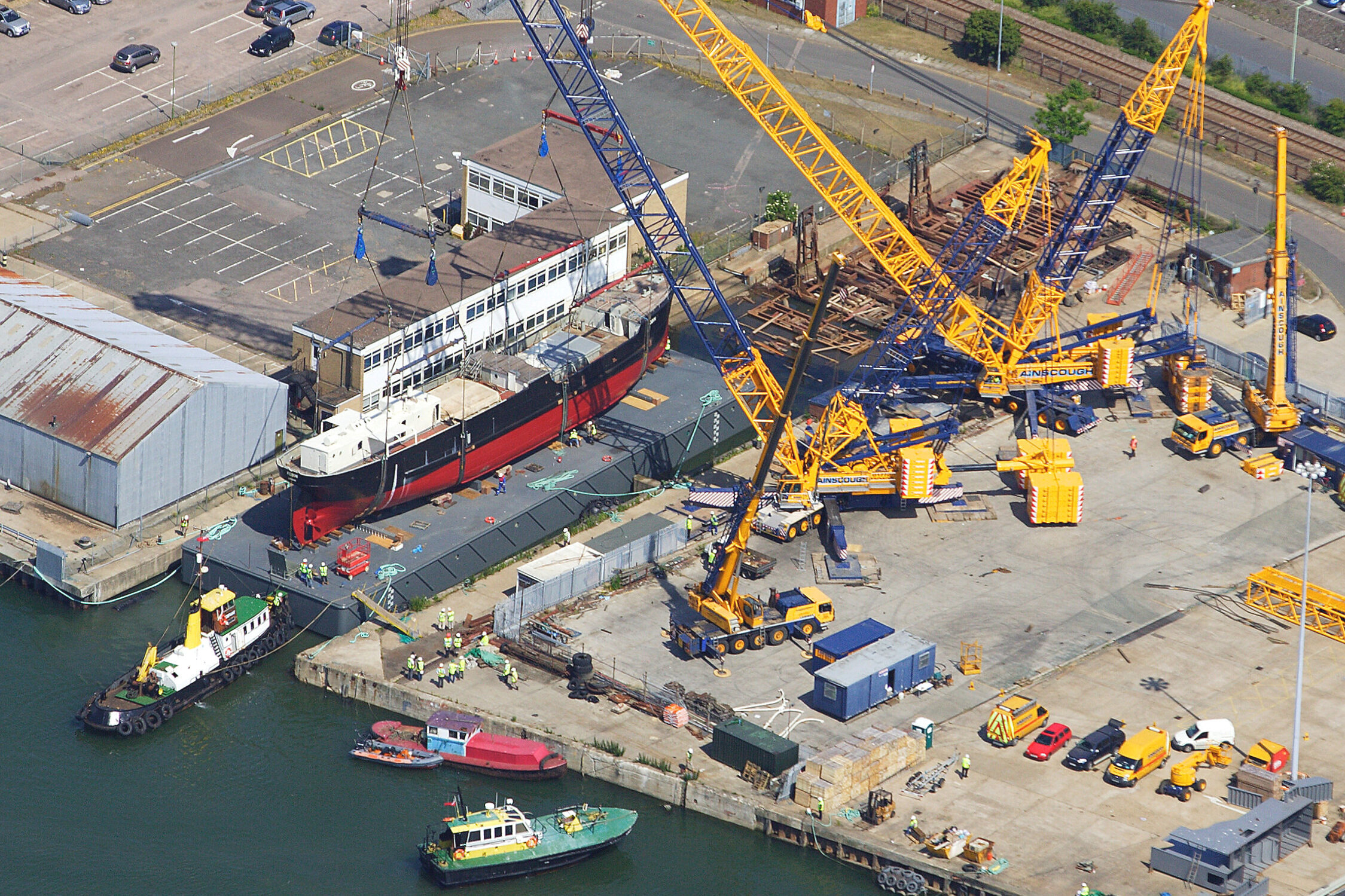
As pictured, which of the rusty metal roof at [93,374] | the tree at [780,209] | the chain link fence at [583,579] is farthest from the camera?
the tree at [780,209]

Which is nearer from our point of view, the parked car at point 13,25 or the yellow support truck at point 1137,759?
the yellow support truck at point 1137,759

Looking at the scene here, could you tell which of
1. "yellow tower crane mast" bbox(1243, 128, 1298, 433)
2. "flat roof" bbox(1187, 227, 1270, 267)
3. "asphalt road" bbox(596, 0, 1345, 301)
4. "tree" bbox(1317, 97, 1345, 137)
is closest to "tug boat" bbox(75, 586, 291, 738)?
"yellow tower crane mast" bbox(1243, 128, 1298, 433)

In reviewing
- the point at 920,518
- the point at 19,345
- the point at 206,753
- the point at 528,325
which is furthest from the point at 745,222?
the point at 206,753

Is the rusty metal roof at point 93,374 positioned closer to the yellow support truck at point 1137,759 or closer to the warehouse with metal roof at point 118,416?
the warehouse with metal roof at point 118,416

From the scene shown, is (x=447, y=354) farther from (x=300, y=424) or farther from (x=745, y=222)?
(x=745, y=222)

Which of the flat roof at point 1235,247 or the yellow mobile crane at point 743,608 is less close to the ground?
the flat roof at point 1235,247

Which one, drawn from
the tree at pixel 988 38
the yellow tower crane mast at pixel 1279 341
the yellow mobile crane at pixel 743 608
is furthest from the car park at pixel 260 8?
the yellow tower crane mast at pixel 1279 341
